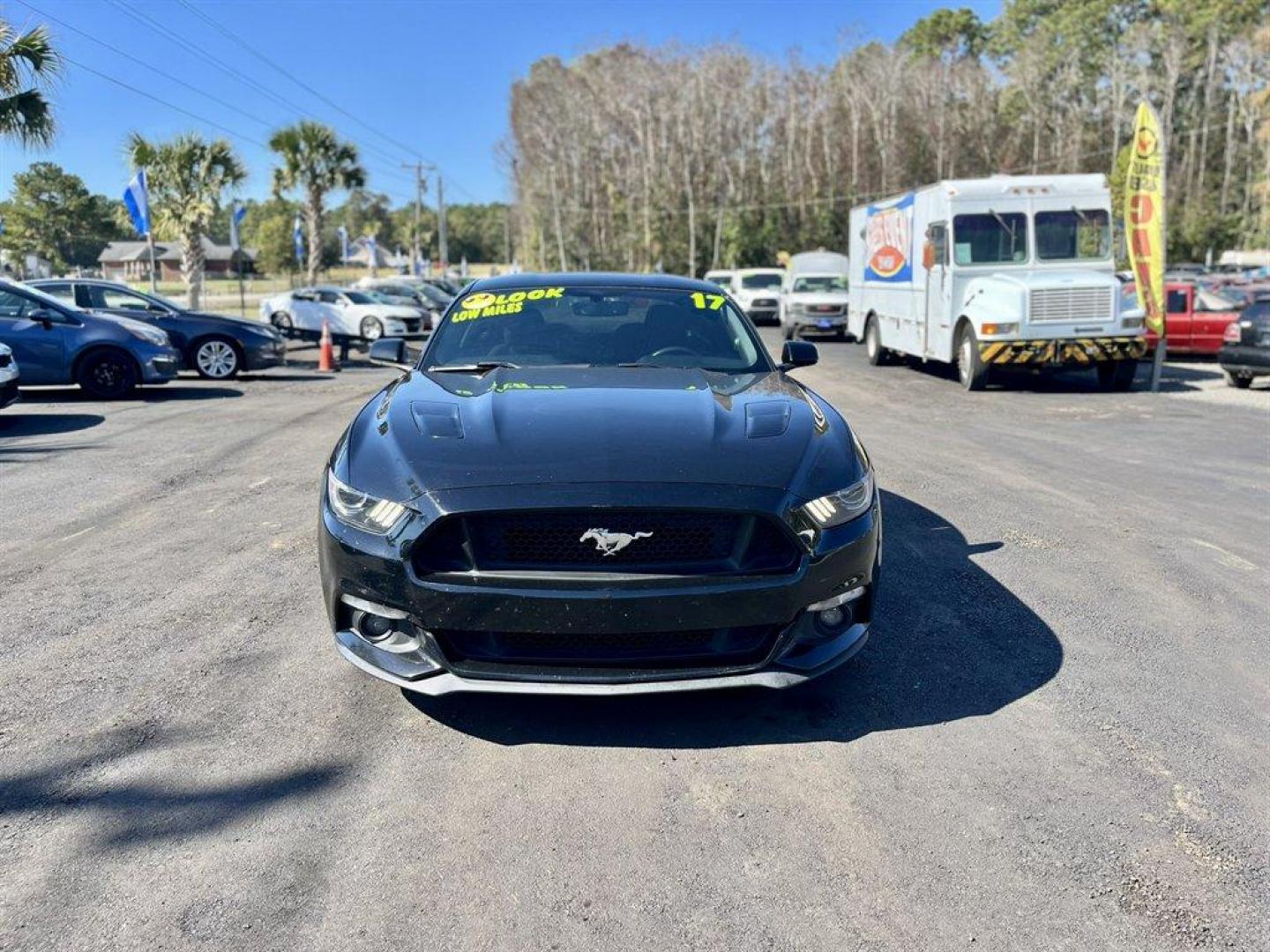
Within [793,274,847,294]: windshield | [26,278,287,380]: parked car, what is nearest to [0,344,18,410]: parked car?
[26,278,287,380]: parked car

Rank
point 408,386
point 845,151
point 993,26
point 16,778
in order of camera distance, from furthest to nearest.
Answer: point 993,26, point 845,151, point 408,386, point 16,778

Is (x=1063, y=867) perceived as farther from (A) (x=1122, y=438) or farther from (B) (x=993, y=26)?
(B) (x=993, y=26)

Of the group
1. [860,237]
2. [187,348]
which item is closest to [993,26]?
[860,237]

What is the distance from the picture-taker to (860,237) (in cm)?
2134

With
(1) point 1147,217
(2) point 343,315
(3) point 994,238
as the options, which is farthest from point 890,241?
(2) point 343,315

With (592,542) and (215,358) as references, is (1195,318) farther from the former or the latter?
(592,542)

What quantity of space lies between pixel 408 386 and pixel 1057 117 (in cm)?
7006

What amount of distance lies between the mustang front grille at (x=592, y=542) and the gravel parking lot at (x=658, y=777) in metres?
0.64

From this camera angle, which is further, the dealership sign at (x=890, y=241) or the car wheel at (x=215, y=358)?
the dealership sign at (x=890, y=241)

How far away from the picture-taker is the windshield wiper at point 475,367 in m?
4.93

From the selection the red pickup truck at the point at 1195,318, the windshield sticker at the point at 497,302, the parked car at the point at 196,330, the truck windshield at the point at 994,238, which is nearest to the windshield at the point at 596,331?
the windshield sticker at the point at 497,302

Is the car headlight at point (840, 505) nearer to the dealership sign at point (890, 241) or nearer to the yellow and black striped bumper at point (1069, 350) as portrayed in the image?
the yellow and black striped bumper at point (1069, 350)

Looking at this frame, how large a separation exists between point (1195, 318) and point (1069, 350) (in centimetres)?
663

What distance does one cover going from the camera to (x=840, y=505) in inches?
141
